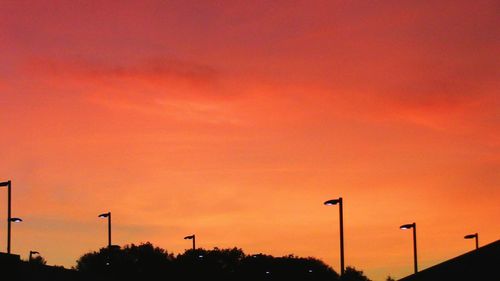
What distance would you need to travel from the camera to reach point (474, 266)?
1955 inches

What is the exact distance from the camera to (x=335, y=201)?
58062 millimetres

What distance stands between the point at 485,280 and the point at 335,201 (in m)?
12.3

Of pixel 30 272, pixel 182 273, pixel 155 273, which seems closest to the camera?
pixel 30 272

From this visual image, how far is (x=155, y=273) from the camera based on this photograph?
19925 centimetres

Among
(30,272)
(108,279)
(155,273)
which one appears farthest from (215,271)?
(30,272)

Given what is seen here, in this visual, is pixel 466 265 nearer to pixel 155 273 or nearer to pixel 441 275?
pixel 441 275

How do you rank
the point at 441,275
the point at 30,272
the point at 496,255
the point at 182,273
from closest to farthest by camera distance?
A: the point at 496,255, the point at 441,275, the point at 30,272, the point at 182,273

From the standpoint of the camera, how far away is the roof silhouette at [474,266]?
1903 inches

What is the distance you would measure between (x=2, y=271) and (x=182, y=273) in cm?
12410

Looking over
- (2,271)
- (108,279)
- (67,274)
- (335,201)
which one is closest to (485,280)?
(335,201)

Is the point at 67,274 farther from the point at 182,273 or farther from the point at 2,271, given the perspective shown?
the point at 182,273

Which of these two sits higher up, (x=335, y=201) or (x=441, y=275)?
(x=335, y=201)

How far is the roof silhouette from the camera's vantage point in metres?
48.3

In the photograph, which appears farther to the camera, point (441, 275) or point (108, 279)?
point (108, 279)
